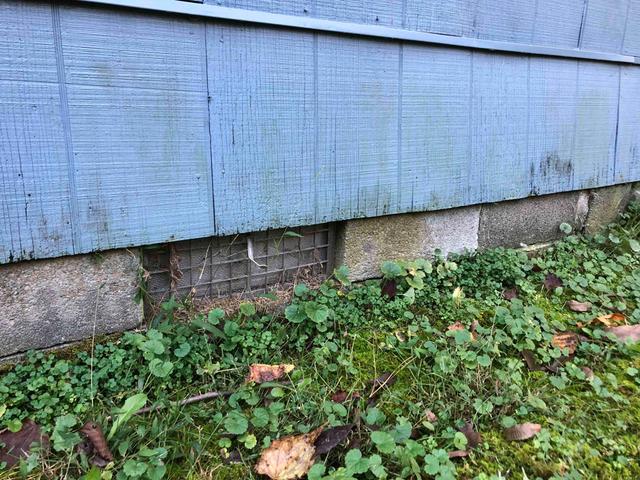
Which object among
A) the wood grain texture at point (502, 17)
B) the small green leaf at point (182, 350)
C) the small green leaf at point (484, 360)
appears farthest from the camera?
the wood grain texture at point (502, 17)

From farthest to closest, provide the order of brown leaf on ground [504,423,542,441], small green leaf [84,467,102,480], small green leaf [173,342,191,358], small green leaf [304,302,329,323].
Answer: small green leaf [304,302,329,323], small green leaf [173,342,191,358], brown leaf on ground [504,423,542,441], small green leaf [84,467,102,480]

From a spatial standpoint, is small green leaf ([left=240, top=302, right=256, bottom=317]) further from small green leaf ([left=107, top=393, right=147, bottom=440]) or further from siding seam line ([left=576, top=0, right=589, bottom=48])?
siding seam line ([left=576, top=0, right=589, bottom=48])

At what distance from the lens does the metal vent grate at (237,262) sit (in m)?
2.20

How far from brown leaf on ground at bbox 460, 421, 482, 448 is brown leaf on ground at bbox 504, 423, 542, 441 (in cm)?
11

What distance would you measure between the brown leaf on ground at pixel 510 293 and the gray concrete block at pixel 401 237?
1.21ft

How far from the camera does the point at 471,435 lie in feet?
5.78

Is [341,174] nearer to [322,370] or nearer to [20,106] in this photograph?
[322,370]

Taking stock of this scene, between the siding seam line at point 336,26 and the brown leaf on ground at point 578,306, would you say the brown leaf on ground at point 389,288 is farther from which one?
the siding seam line at point 336,26

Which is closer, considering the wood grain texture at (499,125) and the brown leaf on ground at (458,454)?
the brown leaf on ground at (458,454)

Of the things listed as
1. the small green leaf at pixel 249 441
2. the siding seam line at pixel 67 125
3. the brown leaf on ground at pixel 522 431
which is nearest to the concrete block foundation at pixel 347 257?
the siding seam line at pixel 67 125

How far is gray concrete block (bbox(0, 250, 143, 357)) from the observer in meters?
1.81

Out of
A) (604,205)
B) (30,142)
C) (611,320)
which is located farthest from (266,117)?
(604,205)

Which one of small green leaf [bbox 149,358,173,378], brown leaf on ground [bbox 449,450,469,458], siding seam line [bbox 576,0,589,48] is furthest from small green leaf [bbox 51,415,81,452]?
siding seam line [bbox 576,0,589,48]

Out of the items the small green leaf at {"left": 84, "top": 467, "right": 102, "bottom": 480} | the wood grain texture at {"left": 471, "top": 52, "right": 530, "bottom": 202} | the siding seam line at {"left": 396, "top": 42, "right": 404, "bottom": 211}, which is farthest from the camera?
the wood grain texture at {"left": 471, "top": 52, "right": 530, "bottom": 202}
